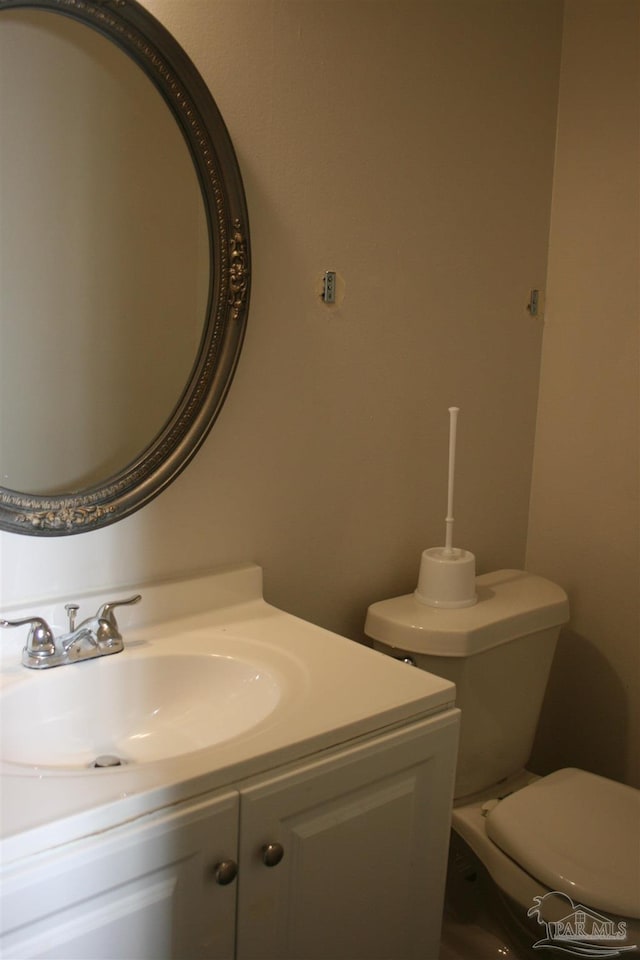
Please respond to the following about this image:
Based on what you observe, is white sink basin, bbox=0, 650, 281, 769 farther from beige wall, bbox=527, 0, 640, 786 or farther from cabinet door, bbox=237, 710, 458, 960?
beige wall, bbox=527, 0, 640, 786

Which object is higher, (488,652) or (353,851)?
(488,652)

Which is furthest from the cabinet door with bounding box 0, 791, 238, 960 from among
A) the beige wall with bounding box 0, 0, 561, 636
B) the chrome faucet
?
the beige wall with bounding box 0, 0, 561, 636

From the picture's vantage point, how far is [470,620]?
1454 mm

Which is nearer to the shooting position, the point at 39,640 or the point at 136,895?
the point at 136,895

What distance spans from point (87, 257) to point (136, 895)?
826 millimetres

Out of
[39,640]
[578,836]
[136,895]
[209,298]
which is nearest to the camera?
[136,895]

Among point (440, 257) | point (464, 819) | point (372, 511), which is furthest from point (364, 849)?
point (440, 257)

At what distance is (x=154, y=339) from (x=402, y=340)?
55 cm

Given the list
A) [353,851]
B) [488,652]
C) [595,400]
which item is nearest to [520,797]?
[488,652]

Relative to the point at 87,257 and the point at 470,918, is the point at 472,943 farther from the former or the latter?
the point at 87,257

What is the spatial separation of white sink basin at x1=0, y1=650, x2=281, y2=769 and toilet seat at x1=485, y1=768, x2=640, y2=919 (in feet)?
1.95

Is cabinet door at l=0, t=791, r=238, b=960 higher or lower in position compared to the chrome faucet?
lower

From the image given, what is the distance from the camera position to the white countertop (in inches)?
30.2

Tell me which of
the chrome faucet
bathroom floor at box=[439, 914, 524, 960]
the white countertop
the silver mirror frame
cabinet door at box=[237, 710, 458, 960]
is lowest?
bathroom floor at box=[439, 914, 524, 960]
